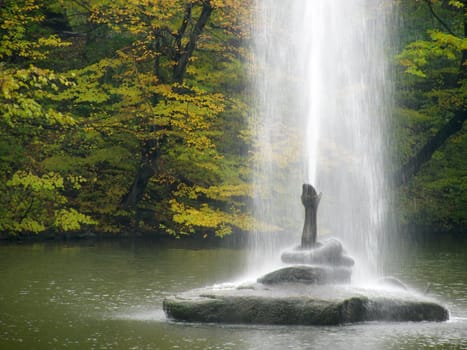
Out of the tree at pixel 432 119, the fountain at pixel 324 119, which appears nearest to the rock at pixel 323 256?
the fountain at pixel 324 119

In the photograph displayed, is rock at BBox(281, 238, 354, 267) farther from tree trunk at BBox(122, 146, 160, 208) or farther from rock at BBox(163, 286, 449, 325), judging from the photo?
tree trunk at BBox(122, 146, 160, 208)

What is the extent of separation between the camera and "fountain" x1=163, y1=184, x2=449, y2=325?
13.9m

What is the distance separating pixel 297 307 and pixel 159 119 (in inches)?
617

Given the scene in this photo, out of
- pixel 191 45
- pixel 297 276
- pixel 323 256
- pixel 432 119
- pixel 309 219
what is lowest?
pixel 297 276

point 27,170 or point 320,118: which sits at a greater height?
point 320,118

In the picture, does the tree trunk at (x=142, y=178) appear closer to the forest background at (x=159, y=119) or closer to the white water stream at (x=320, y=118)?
the forest background at (x=159, y=119)

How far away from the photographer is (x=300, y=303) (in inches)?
548

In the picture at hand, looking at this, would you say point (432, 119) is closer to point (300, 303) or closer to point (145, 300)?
point (145, 300)

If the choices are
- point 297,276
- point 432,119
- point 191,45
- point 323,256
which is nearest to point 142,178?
point 191,45

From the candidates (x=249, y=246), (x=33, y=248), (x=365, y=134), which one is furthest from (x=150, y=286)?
(x=365, y=134)

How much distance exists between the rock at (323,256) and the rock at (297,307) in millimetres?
1236

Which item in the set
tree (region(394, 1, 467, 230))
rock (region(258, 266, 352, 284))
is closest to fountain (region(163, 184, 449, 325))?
rock (region(258, 266, 352, 284))

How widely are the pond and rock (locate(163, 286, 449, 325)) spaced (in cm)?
23

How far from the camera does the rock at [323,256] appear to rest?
1577 centimetres
